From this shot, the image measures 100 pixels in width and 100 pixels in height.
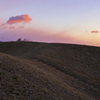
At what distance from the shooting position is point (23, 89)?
707 centimetres

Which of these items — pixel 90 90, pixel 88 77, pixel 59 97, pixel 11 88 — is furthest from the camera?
pixel 88 77

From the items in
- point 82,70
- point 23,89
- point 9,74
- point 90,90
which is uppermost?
point 9,74

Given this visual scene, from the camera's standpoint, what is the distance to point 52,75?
12.4 meters

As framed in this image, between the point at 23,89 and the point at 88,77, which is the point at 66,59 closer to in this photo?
the point at 88,77

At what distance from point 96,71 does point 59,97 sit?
12.9 metres

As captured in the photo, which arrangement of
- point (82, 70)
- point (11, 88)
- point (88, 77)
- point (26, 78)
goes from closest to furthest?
1. point (11, 88)
2. point (26, 78)
3. point (88, 77)
4. point (82, 70)

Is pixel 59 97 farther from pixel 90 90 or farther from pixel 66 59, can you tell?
pixel 66 59

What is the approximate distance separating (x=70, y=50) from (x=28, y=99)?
19102 mm

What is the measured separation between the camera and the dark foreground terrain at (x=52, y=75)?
7141 millimetres

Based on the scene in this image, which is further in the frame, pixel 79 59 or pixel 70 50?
pixel 70 50

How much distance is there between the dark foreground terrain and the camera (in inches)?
281

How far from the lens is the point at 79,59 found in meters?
21.6

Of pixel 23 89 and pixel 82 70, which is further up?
pixel 23 89

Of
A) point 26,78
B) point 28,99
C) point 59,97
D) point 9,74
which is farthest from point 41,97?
point 9,74
